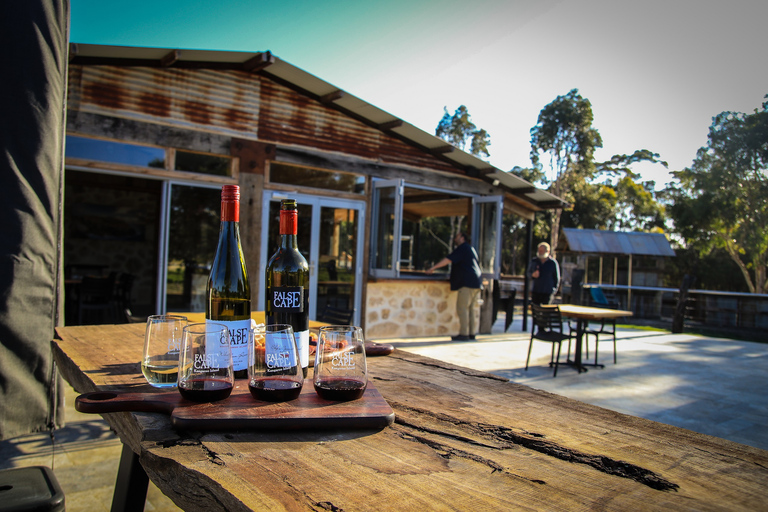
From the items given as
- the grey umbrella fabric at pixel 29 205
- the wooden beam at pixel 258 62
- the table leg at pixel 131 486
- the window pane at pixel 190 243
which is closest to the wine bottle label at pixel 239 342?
the table leg at pixel 131 486

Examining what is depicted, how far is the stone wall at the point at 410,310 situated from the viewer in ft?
24.5

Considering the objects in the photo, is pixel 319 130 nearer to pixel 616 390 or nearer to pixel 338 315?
pixel 338 315

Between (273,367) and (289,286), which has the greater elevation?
(289,286)

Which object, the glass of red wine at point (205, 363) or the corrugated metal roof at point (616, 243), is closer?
the glass of red wine at point (205, 363)

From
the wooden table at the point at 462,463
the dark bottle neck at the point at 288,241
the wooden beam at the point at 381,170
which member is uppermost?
the wooden beam at the point at 381,170

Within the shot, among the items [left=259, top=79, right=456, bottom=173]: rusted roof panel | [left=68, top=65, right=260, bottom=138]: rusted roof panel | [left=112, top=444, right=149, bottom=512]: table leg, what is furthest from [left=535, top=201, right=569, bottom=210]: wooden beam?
[left=112, top=444, right=149, bottom=512]: table leg

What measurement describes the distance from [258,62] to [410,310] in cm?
430

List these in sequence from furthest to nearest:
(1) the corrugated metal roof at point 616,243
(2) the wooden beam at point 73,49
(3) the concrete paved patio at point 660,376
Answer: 1. (1) the corrugated metal roof at point 616,243
2. (2) the wooden beam at point 73,49
3. (3) the concrete paved patio at point 660,376

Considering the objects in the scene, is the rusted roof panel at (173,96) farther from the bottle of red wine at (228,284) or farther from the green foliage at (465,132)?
the green foliage at (465,132)

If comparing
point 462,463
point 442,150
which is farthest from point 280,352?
point 442,150

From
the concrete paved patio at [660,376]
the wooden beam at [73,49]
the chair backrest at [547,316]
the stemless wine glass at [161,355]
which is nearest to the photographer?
the stemless wine glass at [161,355]

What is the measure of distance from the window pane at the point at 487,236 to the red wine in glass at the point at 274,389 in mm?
8005

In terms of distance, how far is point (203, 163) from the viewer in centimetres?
606

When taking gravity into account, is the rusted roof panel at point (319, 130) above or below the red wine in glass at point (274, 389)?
above
